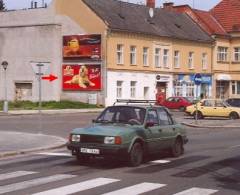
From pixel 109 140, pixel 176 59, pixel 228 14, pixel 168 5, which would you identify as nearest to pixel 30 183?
pixel 109 140

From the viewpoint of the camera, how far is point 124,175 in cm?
1288

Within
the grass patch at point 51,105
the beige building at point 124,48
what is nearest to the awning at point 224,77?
the beige building at point 124,48

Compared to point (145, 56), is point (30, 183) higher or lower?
lower

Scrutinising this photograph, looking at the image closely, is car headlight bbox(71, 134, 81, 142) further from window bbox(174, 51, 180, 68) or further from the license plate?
window bbox(174, 51, 180, 68)

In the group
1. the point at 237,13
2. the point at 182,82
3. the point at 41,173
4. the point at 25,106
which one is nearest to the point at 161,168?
the point at 41,173

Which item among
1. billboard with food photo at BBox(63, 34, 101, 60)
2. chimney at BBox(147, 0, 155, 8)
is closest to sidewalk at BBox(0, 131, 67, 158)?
billboard with food photo at BBox(63, 34, 101, 60)

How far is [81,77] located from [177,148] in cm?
3869

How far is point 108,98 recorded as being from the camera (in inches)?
2110

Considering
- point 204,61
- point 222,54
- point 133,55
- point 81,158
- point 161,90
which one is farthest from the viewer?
point 222,54

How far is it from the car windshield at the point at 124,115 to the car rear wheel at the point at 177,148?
1.76m

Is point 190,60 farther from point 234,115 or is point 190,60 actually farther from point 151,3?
point 234,115

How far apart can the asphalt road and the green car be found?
34 centimetres

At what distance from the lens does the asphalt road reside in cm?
1106

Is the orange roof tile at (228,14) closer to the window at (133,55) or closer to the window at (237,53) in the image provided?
the window at (237,53)
